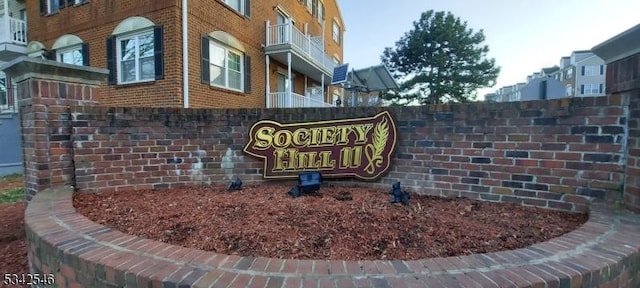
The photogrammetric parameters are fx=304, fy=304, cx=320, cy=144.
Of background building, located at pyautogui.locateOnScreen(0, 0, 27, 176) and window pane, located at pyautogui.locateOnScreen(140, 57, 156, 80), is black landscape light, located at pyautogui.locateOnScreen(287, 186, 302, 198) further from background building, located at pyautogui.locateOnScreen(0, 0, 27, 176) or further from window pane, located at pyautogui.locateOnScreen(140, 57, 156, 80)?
background building, located at pyautogui.locateOnScreen(0, 0, 27, 176)

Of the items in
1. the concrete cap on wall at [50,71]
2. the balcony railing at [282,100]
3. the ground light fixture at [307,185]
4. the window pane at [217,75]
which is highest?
the window pane at [217,75]

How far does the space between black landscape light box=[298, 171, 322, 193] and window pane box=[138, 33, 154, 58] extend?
7.02 meters

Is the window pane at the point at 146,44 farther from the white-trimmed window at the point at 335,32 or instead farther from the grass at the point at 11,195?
the white-trimmed window at the point at 335,32

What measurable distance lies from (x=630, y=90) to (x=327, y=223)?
9.21ft

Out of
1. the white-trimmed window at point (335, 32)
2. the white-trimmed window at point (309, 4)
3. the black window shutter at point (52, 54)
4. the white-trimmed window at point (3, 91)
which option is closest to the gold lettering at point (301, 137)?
the black window shutter at point (52, 54)

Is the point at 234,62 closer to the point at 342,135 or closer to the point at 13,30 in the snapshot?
the point at 342,135

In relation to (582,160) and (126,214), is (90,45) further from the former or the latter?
(582,160)

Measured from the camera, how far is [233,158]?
4.07 meters

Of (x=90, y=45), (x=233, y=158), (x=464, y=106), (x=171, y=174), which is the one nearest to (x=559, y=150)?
(x=464, y=106)

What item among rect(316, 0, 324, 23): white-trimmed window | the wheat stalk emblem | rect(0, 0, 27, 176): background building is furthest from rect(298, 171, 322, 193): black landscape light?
rect(316, 0, 324, 23): white-trimmed window

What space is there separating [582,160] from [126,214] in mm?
4225

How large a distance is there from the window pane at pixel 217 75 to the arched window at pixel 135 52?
1.40 m

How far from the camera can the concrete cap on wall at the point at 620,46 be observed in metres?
2.44

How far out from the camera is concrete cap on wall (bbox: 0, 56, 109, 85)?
3162 millimetres
